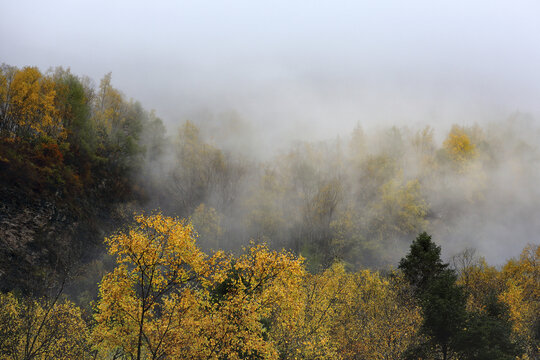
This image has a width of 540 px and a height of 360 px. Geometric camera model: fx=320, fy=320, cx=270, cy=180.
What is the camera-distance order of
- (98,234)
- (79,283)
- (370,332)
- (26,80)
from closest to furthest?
(370,332) → (79,283) → (26,80) → (98,234)

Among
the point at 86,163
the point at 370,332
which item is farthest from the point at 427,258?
the point at 86,163

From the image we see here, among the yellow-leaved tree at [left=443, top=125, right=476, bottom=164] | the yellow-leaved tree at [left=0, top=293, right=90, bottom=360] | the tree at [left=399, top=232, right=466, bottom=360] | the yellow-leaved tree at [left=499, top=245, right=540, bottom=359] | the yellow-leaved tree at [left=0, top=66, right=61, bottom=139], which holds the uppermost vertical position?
the yellow-leaved tree at [left=443, top=125, right=476, bottom=164]

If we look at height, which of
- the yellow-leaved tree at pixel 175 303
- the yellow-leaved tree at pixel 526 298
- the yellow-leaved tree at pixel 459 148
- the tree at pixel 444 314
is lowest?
the yellow-leaved tree at pixel 175 303

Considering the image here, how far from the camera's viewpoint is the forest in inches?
647

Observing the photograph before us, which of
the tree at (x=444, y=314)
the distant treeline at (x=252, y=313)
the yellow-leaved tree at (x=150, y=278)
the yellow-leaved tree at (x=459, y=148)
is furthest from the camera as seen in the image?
the yellow-leaved tree at (x=459, y=148)

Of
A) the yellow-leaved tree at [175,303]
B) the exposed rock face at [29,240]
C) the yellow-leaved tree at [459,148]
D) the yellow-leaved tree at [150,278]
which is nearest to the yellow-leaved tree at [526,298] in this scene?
the yellow-leaved tree at [175,303]

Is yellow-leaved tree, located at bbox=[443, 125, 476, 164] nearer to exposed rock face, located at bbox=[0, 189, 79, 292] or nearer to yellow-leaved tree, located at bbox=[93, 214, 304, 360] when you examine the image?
yellow-leaved tree, located at bbox=[93, 214, 304, 360]

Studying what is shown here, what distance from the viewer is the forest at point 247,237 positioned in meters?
16.4

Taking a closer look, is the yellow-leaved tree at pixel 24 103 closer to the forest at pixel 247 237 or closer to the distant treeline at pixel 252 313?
the forest at pixel 247 237

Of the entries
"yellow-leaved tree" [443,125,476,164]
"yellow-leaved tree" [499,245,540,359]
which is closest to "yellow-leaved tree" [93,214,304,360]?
"yellow-leaved tree" [499,245,540,359]

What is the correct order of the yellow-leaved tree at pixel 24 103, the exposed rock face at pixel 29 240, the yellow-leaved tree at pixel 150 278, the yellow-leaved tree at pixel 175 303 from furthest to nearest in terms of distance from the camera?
the yellow-leaved tree at pixel 24 103, the exposed rock face at pixel 29 240, the yellow-leaved tree at pixel 175 303, the yellow-leaved tree at pixel 150 278

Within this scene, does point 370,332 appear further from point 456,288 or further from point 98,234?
point 98,234

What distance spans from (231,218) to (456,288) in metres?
57.2

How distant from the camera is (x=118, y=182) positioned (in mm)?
75500
